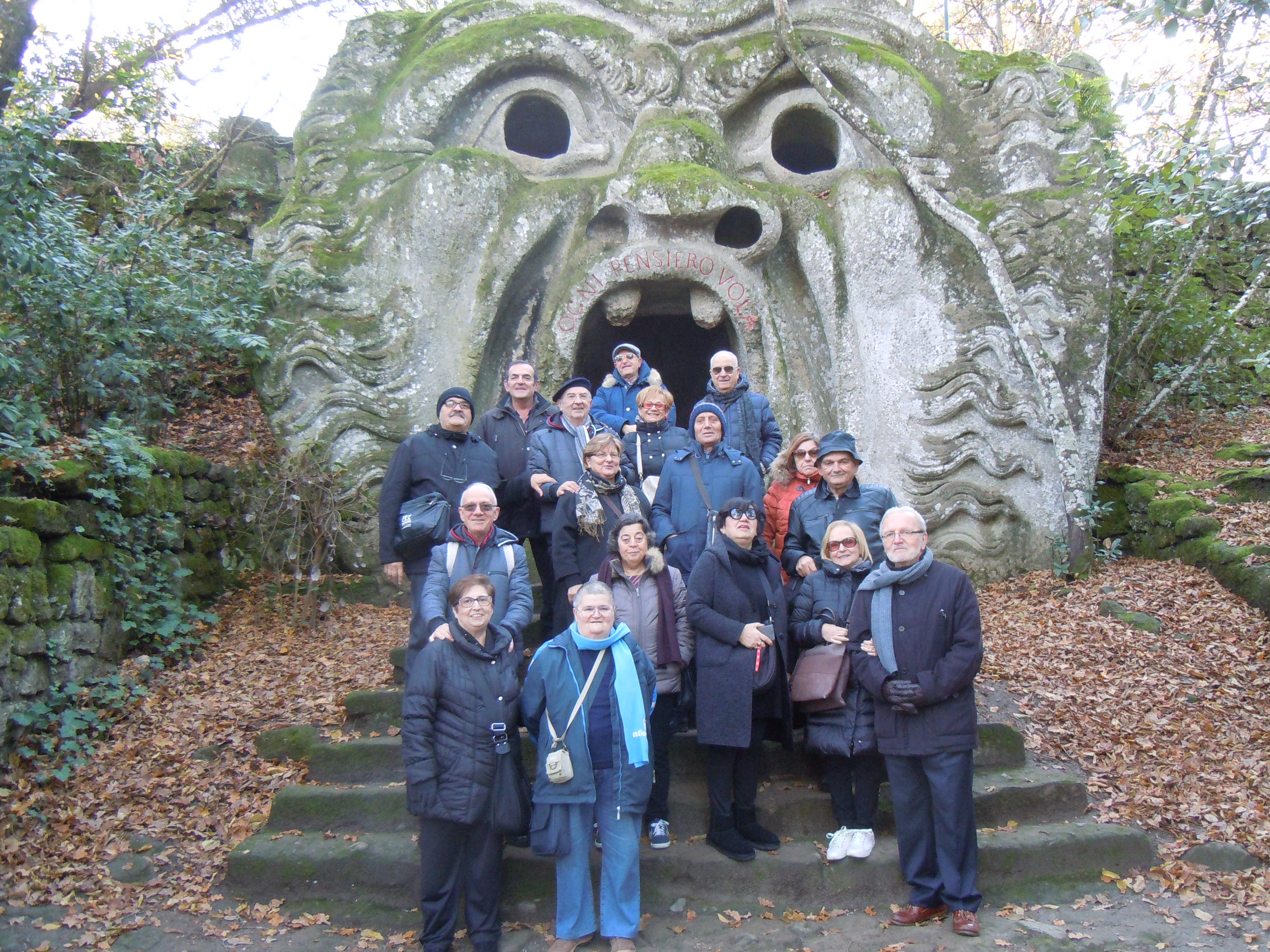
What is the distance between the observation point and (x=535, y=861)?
13.9ft

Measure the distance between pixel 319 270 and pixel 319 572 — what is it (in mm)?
2563

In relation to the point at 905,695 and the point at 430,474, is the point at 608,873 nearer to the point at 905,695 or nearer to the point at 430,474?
the point at 905,695

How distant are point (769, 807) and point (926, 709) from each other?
1090mm

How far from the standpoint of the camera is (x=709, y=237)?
799 cm

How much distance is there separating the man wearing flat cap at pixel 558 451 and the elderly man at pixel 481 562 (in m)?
0.74

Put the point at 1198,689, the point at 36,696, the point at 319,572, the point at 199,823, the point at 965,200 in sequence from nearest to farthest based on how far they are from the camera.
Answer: the point at 199,823 → the point at 36,696 → the point at 1198,689 → the point at 319,572 → the point at 965,200

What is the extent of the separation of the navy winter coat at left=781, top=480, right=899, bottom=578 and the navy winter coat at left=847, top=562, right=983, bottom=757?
761 millimetres

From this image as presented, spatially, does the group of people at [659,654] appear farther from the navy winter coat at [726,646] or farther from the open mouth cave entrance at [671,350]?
the open mouth cave entrance at [671,350]

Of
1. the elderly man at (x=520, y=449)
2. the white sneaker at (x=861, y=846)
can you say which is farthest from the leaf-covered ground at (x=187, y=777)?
the white sneaker at (x=861, y=846)

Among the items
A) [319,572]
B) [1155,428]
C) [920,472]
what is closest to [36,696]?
[319,572]

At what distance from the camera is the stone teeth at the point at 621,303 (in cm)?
796

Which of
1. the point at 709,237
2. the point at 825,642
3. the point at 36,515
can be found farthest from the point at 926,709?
the point at 709,237

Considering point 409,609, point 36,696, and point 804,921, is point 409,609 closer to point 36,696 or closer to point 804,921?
point 36,696

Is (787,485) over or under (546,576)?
over
